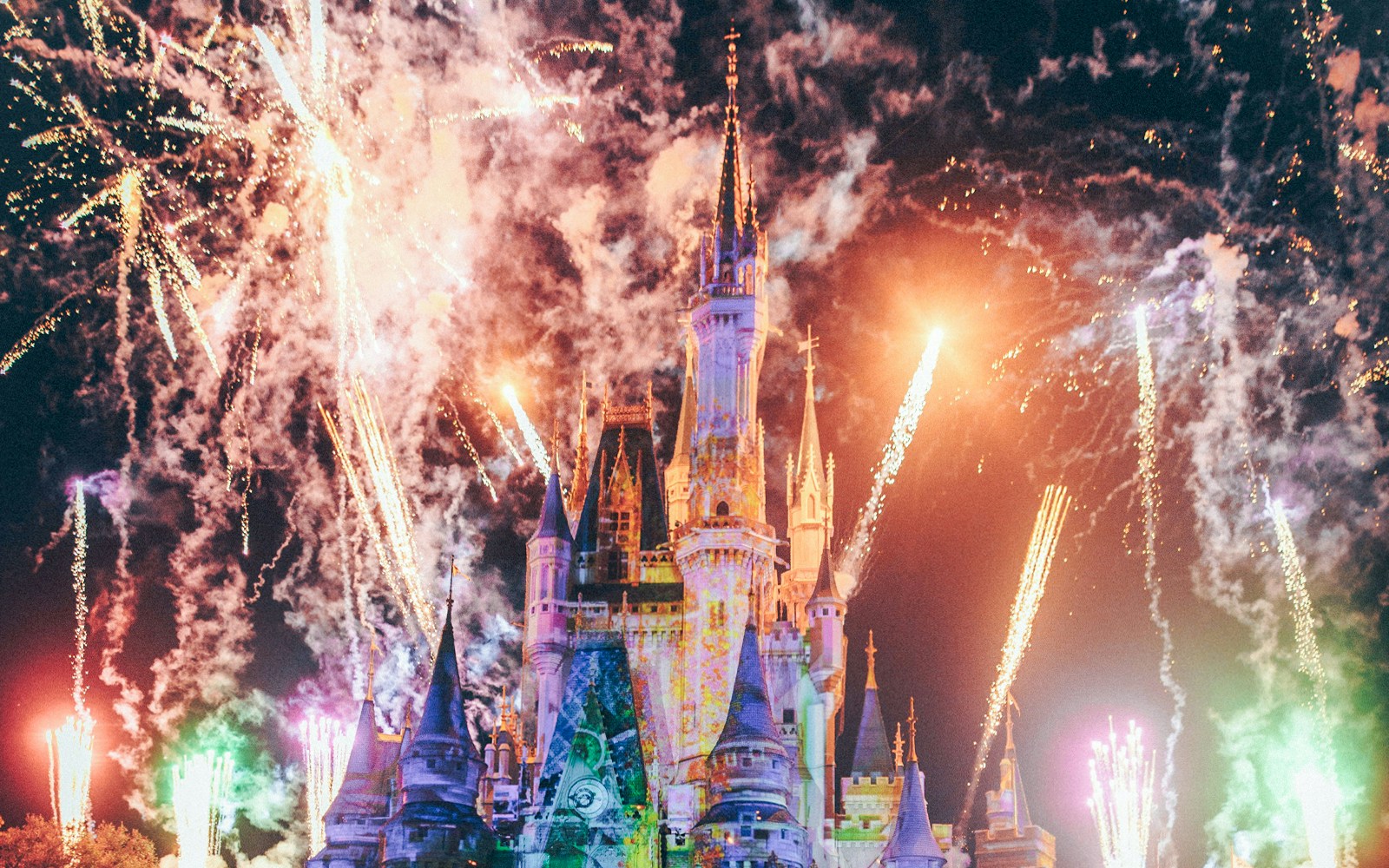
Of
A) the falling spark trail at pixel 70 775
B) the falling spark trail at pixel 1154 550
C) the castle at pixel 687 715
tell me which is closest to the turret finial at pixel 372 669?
the castle at pixel 687 715

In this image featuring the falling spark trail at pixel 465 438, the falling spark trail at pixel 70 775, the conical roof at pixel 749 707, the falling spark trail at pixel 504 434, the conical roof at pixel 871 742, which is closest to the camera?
the conical roof at pixel 749 707

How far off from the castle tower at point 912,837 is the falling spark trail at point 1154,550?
15.7 metres

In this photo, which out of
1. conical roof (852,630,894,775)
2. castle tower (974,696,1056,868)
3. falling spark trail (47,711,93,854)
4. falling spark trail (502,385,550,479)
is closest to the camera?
conical roof (852,630,894,775)

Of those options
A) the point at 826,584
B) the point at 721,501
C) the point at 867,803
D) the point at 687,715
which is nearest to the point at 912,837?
the point at 867,803

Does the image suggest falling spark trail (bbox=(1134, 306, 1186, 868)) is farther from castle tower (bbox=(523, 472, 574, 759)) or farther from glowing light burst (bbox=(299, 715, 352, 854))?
glowing light burst (bbox=(299, 715, 352, 854))

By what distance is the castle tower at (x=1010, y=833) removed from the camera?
63500 millimetres

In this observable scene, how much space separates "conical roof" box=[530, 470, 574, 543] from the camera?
209 feet

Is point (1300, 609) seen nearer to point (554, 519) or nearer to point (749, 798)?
point (749, 798)

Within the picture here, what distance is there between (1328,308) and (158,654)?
5021 centimetres

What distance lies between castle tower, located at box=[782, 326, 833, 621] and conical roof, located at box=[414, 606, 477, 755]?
A: 13697 mm

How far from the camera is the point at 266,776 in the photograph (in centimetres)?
7656

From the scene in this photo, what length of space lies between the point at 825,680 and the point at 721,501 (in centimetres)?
726

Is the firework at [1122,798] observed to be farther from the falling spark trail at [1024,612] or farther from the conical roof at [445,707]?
the conical roof at [445,707]

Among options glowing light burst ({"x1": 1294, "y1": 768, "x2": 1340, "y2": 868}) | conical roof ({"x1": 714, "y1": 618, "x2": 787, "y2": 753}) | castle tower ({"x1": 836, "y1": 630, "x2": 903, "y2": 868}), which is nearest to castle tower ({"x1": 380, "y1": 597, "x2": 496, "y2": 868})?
conical roof ({"x1": 714, "y1": 618, "x2": 787, "y2": 753})
